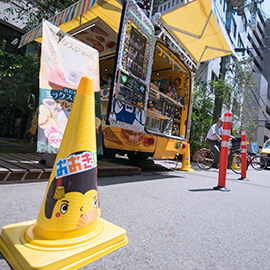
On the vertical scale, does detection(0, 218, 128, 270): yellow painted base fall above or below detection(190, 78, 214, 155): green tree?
below

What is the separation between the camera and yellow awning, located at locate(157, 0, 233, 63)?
15.6 feet

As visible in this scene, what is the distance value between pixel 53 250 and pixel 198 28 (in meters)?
5.91

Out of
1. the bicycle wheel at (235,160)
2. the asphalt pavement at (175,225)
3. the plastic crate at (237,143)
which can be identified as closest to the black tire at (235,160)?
the bicycle wheel at (235,160)

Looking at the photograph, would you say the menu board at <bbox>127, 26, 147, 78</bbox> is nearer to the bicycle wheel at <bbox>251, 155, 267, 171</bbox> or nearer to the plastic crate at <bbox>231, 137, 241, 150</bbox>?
the plastic crate at <bbox>231, 137, 241, 150</bbox>

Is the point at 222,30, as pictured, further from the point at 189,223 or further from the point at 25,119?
the point at 25,119

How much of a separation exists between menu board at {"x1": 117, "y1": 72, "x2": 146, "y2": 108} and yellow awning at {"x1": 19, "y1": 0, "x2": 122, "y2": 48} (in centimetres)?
145

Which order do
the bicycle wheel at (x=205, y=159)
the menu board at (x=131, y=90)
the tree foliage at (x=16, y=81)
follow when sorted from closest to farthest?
the menu board at (x=131, y=90) < the tree foliage at (x=16, y=81) < the bicycle wheel at (x=205, y=159)

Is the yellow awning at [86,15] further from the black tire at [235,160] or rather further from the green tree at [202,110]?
the green tree at [202,110]

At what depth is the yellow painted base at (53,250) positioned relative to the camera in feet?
3.10

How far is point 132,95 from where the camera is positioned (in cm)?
377

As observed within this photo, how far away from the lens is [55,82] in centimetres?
269

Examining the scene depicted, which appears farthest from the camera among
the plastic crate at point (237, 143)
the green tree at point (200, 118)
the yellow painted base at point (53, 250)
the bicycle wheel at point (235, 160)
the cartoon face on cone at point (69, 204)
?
the green tree at point (200, 118)

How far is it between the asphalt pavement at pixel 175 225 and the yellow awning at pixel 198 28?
4.27 meters

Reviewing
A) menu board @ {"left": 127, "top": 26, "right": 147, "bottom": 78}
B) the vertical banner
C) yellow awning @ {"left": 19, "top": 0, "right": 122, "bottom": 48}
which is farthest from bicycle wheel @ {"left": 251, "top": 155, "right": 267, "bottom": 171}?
the vertical banner
